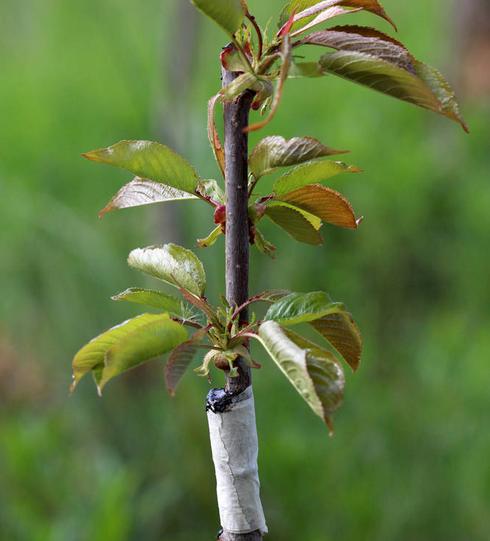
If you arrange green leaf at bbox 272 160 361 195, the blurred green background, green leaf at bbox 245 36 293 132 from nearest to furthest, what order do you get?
1. green leaf at bbox 245 36 293 132
2. green leaf at bbox 272 160 361 195
3. the blurred green background

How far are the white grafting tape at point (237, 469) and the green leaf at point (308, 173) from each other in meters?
0.12

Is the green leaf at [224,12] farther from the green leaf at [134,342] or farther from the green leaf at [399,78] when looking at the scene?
the green leaf at [134,342]

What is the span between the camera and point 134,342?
0.45m

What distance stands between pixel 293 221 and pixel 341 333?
7 cm

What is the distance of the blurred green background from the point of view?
1.87 metres

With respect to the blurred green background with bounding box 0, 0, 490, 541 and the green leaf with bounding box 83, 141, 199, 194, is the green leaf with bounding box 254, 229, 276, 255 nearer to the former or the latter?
the green leaf with bounding box 83, 141, 199, 194

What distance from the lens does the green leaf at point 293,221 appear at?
477 millimetres

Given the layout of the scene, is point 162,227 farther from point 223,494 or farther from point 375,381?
point 223,494

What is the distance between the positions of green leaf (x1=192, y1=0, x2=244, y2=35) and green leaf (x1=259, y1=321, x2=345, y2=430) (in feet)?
0.48

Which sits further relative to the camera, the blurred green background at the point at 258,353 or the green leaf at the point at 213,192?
the blurred green background at the point at 258,353

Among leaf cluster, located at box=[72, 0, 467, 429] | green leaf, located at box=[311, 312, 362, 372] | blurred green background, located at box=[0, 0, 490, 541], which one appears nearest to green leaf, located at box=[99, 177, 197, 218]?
leaf cluster, located at box=[72, 0, 467, 429]

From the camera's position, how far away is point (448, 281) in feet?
9.56

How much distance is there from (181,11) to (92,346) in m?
2.09

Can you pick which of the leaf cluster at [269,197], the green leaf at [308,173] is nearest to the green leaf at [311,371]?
the leaf cluster at [269,197]
